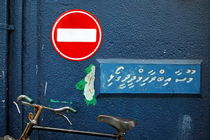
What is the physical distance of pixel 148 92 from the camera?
362 cm

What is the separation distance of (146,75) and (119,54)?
0.39 meters

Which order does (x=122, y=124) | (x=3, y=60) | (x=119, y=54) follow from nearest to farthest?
(x=122, y=124) → (x=3, y=60) → (x=119, y=54)

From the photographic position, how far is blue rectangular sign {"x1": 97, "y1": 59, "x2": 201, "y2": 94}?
11.8ft

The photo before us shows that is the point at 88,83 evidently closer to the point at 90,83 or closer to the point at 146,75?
the point at 90,83

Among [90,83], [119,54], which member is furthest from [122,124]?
[119,54]

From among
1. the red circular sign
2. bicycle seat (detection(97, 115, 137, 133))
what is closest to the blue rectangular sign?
the red circular sign

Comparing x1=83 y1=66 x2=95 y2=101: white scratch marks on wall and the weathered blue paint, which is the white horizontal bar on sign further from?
the weathered blue paint

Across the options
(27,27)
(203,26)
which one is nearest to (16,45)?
(27,27)

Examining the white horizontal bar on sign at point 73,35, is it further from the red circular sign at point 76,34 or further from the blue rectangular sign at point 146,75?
the blue rectangular sign at point 146,75

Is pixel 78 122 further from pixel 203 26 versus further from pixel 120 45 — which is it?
pixel 203 26

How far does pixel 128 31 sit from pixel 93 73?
2.05 ft

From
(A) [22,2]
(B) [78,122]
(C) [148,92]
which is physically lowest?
(B) [78,122]

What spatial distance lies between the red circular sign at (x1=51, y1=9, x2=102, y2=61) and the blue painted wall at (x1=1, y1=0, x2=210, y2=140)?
7 centimetres

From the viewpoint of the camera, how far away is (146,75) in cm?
362
